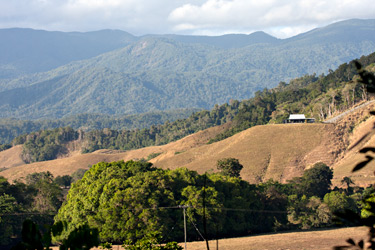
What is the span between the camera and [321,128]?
113m

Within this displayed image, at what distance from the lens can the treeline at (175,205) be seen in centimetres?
5391

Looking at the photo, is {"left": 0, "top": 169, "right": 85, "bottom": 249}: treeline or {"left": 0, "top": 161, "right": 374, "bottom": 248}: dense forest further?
{"left": 0, "top": 169, "right": 85, "bottom": 249}: treeline

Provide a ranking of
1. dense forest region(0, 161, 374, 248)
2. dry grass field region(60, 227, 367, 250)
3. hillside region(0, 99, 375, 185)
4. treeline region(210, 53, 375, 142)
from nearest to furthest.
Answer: dry grass field region(60, 227, 367, 250)
dense forest region(0, 161, 374, 248)
hillside region(0, 99, 375, 185)
treeline region(210, 53, 375, 142)

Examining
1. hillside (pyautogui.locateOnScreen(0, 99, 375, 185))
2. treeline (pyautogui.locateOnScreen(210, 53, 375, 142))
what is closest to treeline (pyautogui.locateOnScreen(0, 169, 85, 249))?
hillside (pyautogui.locateOnScreen(0, 99, 375, 185))

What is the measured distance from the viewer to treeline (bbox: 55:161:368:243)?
53.9 meters

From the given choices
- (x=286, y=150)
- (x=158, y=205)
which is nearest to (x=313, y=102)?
(x=286, y=150)

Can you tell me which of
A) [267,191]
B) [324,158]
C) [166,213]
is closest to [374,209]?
[166,213]

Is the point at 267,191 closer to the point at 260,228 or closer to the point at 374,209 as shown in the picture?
the point at 260,228

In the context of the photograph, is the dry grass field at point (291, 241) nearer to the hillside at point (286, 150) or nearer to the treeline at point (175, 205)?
the treeline at point (175, 205)

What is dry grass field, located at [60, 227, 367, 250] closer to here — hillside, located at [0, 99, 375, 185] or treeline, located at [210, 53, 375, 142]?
hillside, located at [0, 99, 375, 185]

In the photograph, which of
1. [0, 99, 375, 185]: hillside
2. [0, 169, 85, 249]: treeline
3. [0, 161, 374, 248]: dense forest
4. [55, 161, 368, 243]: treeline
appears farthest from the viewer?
[0, 99, 375, 185]: hillside

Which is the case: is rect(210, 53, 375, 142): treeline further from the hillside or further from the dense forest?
the dense forest

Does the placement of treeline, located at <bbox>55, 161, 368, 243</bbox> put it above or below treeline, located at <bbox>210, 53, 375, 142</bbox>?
below

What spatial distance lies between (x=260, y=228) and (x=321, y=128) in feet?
184
